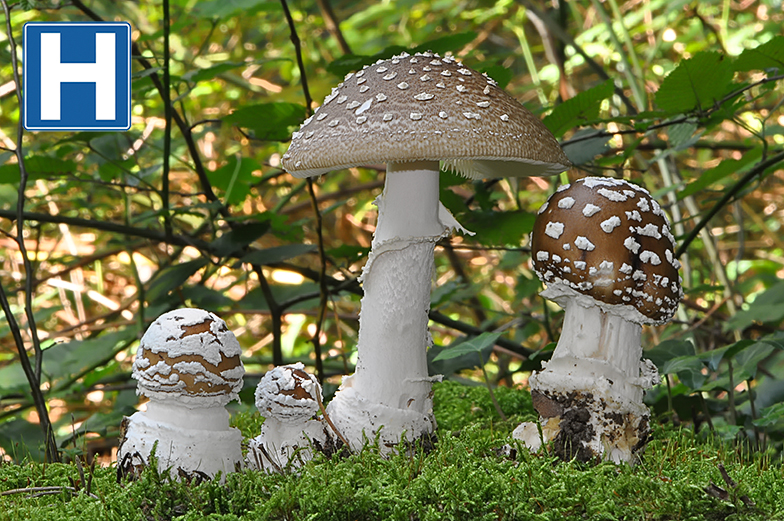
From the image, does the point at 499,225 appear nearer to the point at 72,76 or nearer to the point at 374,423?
the point at 374,423

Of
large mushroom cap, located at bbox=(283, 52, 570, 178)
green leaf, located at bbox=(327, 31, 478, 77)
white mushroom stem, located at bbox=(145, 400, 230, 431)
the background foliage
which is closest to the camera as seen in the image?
large mushroom cap, located at bbox=(283, 52, 570, 178)

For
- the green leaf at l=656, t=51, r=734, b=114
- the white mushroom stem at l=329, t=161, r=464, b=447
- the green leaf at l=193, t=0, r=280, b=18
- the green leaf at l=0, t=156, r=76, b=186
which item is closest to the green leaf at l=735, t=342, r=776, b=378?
the green leaf at l=656, t=51, r=734, b=114

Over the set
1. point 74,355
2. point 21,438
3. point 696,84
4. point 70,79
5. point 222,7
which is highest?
point 222,7

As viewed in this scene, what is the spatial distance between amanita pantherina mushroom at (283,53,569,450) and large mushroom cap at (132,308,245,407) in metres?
0.42

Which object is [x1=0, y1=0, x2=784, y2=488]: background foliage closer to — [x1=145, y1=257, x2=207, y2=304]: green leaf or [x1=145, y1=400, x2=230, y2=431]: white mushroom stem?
[x1=145, y1=257, x2=207, y2=304]: green leaf

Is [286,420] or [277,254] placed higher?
[277,254]

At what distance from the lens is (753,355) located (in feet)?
7.26

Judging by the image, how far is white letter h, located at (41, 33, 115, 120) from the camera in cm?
300

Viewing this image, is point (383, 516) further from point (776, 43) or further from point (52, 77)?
point (52, 77)

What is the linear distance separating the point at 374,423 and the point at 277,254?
986 mm

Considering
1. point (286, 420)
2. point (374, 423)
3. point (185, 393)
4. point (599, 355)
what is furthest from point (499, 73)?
point (185, 393)

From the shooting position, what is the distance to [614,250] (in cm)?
173

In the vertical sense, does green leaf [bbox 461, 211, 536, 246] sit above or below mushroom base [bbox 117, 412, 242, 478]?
above

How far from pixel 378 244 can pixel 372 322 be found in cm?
25
